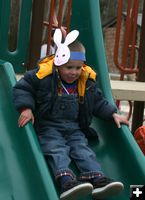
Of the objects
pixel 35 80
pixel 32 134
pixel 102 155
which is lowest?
pixel 102 155

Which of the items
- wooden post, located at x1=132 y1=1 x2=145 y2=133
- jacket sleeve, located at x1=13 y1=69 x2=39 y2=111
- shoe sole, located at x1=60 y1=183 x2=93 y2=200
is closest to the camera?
shoe sole, located at x1=60 y1=183 x2=93 y2=200

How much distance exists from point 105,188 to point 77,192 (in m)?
0.18

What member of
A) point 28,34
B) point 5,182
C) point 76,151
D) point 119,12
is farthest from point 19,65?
point 5,182

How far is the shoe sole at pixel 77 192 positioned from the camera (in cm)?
254

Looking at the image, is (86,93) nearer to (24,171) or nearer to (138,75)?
(24,171)

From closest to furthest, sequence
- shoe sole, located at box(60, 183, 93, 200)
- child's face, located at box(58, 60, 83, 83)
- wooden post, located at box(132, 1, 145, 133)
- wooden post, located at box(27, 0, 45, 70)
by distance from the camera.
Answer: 1. shoe sole, located at box(60, 183, 93, 200)
2. child's face, located at box(58, 60, 83, 83)
3. wooden post, located at box(27, 0, 45, 70)
4. wooden post, located at box(132, 1, 145, 133)

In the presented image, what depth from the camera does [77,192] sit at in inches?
101

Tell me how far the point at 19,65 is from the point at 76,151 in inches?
58.2

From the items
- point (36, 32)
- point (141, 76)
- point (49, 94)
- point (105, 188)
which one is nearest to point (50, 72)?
point (49, 94)

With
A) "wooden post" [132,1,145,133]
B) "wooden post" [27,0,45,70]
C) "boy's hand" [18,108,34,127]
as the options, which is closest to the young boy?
"boy's hand" [18,108,34,127]

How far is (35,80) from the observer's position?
9.87 ft

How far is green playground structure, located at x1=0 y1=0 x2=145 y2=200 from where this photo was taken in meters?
2.57

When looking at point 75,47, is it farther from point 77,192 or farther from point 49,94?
point 77,192

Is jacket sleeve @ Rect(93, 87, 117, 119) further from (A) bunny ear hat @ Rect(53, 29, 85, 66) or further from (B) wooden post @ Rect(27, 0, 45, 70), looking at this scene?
(B) wooden post @ Rect(27, 0, 45, 70)
